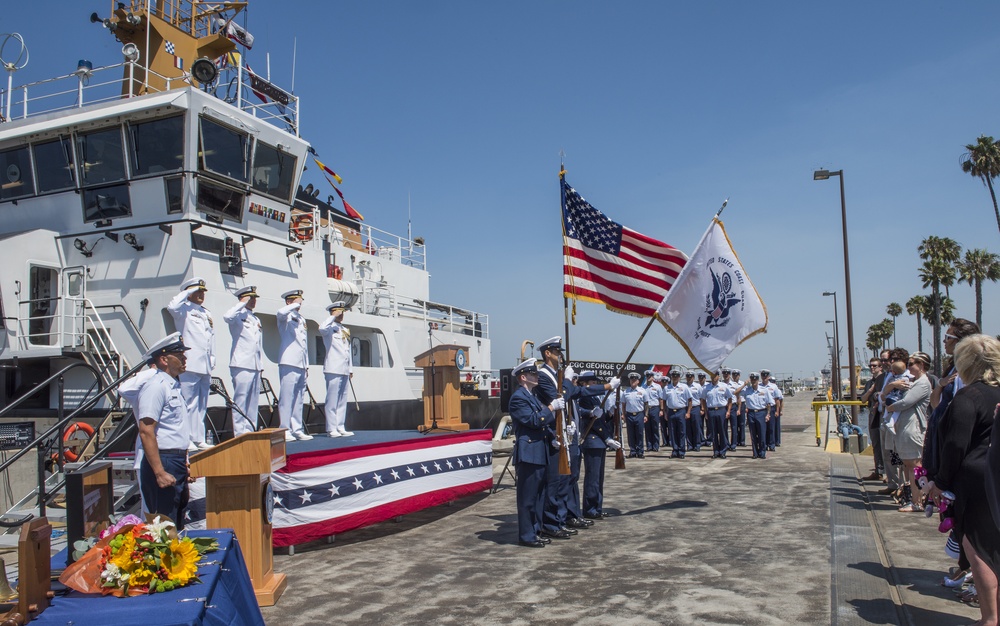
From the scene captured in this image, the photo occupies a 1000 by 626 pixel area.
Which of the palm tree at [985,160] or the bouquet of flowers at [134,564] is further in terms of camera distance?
→ the palm tree at [985,160]

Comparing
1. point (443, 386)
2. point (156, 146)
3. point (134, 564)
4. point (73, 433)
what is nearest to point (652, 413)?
point (443, 386)

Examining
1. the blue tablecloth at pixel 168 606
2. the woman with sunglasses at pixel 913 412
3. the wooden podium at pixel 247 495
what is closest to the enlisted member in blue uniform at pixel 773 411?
the woman with sunglasses at pixel 913 412

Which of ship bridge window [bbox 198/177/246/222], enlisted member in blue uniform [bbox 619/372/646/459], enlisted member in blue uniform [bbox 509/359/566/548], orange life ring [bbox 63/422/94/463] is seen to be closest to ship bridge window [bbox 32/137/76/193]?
ship bridge window [bbox 198/177/246/222]

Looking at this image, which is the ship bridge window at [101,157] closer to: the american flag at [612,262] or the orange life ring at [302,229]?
the orange life ring at [302,229]

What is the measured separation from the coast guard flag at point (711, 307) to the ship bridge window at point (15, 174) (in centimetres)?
1008

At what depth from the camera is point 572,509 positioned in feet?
25.0

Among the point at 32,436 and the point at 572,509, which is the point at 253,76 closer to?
the point at 32,436

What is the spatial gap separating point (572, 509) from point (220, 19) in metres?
12.8

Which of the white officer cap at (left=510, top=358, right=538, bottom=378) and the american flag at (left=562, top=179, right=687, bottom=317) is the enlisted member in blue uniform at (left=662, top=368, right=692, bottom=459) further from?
the white officer cap at (left=510, top=358, right=538, bottom=378)

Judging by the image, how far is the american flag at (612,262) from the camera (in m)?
8.52

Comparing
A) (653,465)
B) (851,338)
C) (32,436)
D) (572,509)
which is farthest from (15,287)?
(851,338)

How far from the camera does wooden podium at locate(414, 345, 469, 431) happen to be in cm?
980

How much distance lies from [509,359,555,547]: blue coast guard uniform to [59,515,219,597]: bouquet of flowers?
13.1ft

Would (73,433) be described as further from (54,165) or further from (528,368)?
(528,368)
